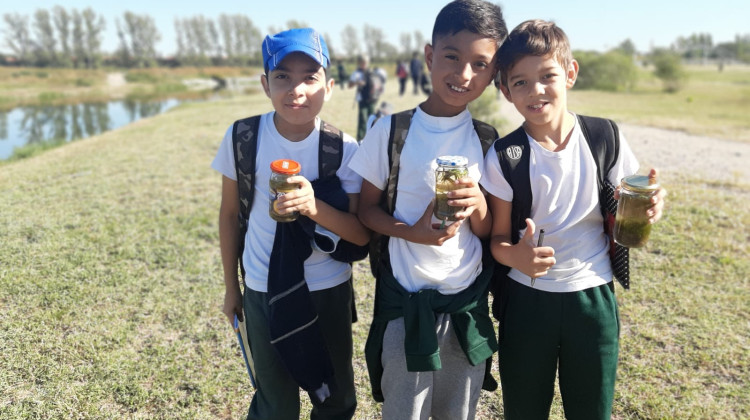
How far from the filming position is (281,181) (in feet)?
5.56

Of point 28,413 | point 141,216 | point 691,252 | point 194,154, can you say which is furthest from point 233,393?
point 194,154

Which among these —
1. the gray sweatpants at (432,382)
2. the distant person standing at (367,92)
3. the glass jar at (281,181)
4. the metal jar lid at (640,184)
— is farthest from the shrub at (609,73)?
the glass jar at (281,181)

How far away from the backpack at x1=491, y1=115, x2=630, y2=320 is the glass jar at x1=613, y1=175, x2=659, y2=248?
173mm

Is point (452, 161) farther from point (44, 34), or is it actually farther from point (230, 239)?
point (44, 34)

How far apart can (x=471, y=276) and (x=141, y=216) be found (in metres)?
5.34

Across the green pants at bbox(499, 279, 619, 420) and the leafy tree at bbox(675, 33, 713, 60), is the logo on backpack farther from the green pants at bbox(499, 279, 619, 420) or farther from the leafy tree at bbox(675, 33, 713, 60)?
the leafy tree at bbox(675, 33, 713, 60)

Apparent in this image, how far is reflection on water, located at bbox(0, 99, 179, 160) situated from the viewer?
1631 centimetres

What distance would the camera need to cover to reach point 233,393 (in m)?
3.08

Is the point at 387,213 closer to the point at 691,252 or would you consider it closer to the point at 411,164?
the point at 411,164

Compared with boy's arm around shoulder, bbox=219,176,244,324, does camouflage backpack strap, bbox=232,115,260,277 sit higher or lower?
higher

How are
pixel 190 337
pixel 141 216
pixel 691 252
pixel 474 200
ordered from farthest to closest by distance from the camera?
pixel 141 216
pixel 691 252
pixel 190 337
pixel 474 200

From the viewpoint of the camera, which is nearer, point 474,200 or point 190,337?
point 474,200

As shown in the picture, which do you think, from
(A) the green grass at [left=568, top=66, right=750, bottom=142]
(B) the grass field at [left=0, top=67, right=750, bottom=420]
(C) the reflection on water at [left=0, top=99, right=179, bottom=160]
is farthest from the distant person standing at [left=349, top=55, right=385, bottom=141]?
(C) the reflection on water at [left=0, top=99, right=179, bottom=160]

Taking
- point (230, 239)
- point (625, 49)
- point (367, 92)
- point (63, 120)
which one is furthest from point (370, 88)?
point (625, 49)
